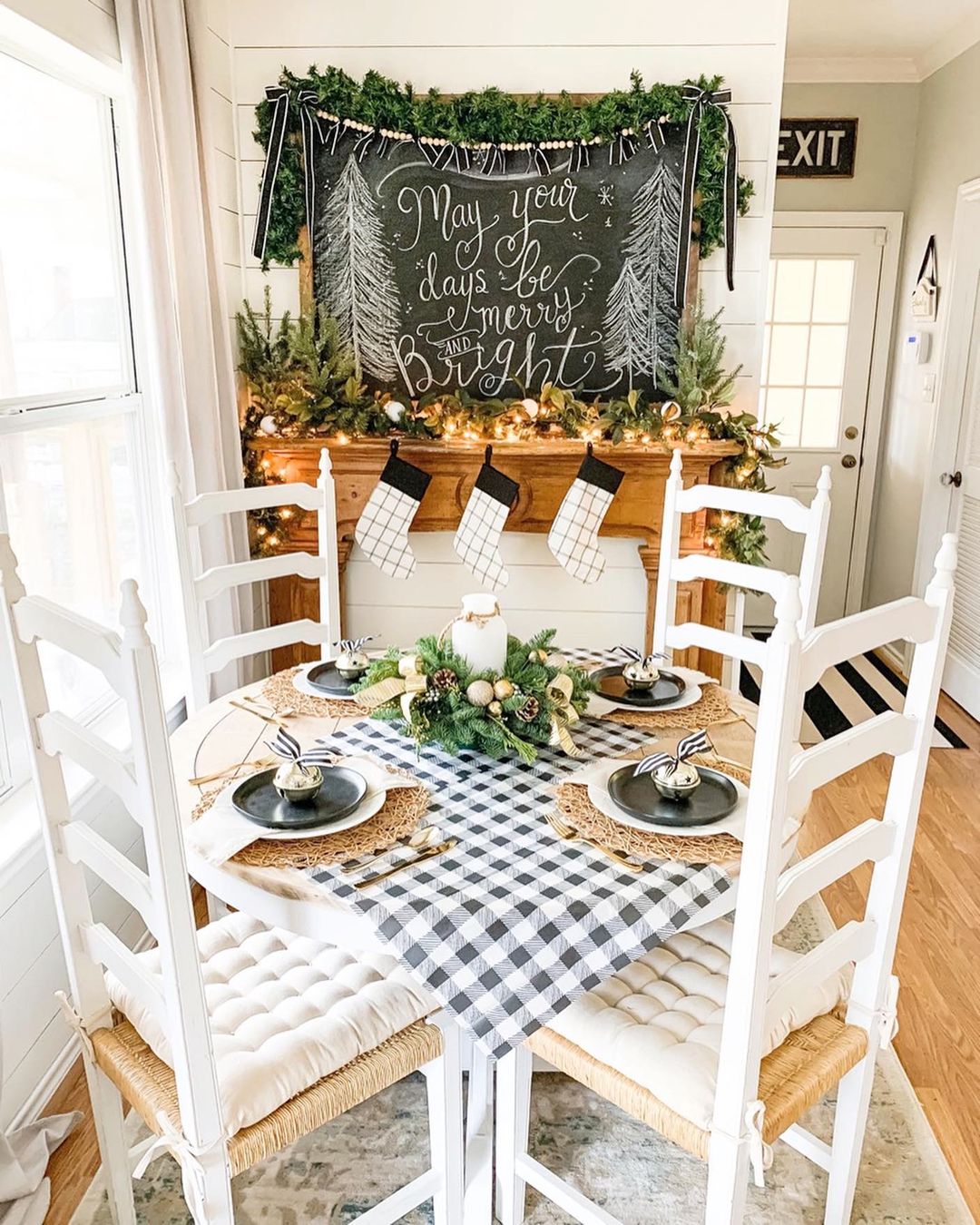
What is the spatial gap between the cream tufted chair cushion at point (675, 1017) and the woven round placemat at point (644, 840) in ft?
0.73

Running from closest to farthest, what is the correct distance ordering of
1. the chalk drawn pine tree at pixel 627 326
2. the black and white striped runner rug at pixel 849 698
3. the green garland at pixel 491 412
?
the green garland at pixel 491 412 < the chalk drawn pine tree at pixel 627 326 < the black and white striped runner rug at pixel 849 698

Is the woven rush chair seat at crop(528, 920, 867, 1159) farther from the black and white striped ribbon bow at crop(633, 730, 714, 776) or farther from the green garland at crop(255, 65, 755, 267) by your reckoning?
the green garland at crop(255, 65, 755, 267)

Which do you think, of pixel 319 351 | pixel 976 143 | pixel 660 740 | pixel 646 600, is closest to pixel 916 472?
pixel 976 143

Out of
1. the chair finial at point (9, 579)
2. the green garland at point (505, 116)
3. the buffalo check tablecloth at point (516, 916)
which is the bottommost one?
the buffalo check tablecloth at point (516, 916)

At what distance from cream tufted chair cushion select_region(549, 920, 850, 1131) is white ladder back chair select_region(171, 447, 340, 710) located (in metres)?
1.16

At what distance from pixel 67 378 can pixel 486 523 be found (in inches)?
46.2

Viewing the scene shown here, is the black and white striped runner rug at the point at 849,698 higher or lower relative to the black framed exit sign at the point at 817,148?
lower

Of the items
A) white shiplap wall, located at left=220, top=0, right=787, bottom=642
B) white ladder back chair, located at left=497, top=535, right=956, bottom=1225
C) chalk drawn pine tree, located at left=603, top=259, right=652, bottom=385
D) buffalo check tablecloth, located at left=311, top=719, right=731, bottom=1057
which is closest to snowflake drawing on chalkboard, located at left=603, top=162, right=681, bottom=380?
chalk drawn pine tree, located at left=603, top=259, right=652, bottom=385

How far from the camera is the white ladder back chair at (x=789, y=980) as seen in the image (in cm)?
113

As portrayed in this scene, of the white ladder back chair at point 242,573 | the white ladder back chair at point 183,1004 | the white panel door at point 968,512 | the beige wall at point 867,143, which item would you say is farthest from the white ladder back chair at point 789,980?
the beige wall at point 867,143

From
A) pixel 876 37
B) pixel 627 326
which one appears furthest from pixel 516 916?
pixel 876 37

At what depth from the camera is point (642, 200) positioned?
2.98m

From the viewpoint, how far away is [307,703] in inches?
76.1

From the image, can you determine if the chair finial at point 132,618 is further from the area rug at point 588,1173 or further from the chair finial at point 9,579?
the area rug at point 588,1173
